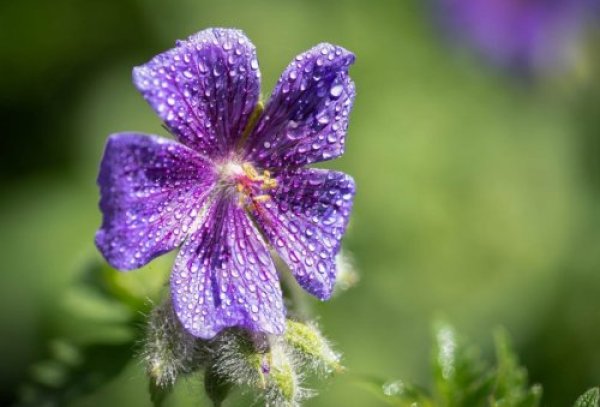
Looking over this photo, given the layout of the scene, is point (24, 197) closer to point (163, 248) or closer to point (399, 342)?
point (399, 342)

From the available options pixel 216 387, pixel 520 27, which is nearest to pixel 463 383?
pixel 216 387

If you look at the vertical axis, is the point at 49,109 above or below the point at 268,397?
below

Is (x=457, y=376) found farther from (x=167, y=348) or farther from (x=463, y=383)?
(x=167, y=348)

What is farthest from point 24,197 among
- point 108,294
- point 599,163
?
point 599,163

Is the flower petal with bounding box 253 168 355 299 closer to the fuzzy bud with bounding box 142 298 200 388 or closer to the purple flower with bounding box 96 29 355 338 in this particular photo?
the purple flower with bounding box 96 29 355 338

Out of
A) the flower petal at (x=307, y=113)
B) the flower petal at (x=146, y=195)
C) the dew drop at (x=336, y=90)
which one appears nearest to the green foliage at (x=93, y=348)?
the flower petal at (x=146, y=195)

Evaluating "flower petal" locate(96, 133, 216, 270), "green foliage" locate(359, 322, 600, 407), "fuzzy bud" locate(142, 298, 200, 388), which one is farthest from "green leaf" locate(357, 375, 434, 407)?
"flower petal" locate(96, 133, 216, 270)

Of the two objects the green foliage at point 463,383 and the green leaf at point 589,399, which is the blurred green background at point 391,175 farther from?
the green leaf at point 589,399
